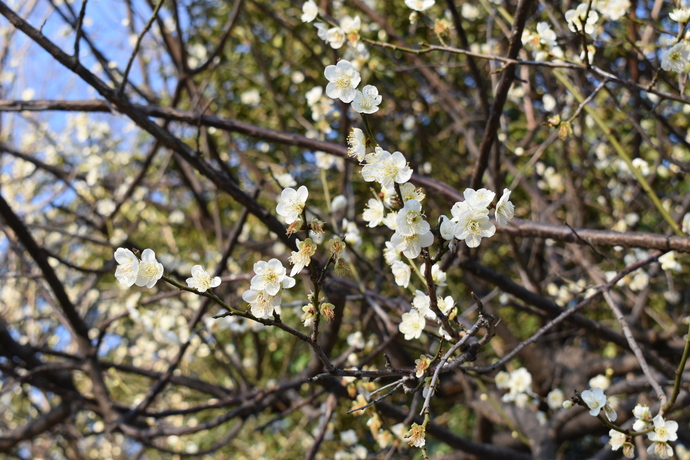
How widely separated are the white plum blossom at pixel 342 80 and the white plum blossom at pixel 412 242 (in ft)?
0.74

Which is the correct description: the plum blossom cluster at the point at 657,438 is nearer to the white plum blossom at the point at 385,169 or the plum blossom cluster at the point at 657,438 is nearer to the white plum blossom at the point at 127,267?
the white plum blossom at the point at 385,169

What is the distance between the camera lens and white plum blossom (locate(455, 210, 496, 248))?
76 cm

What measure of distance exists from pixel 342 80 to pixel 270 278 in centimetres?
31

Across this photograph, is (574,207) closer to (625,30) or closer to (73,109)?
(625,30)

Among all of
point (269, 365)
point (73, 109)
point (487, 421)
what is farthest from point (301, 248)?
point (269, 365)

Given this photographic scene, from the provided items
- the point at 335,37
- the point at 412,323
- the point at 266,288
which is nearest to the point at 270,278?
the point at 266,288

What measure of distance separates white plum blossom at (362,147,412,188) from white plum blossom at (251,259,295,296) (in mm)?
181

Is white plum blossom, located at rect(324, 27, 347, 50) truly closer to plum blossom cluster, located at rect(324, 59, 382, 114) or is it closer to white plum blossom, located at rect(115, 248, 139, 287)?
plum blossom cluster, located at rect(324, 59, 382, 114)

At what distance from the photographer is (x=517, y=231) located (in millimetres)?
1392

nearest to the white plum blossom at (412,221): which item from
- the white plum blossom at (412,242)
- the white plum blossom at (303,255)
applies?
the white plum blossom at (412,242)

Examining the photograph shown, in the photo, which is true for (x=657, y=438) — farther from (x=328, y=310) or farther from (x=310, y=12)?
(x=310, y=12)

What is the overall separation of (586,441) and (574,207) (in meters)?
2.07

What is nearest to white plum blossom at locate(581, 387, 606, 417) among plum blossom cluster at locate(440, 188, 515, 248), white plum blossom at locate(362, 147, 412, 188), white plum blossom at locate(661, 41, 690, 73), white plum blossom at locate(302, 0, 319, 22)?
plum blossom cluster at locate(440, 188, 515, 248)

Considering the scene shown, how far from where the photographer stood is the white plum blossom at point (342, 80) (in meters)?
0.83
